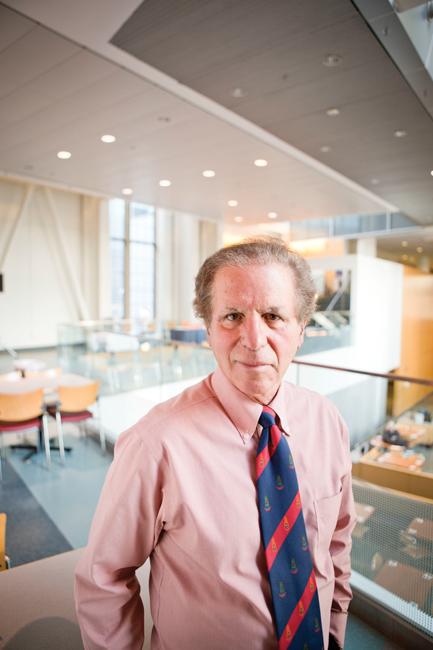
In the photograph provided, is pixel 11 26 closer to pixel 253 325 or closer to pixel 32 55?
pixel 32 55

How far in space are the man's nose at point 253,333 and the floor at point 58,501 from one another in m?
2.09

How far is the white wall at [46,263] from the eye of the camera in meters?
12.1

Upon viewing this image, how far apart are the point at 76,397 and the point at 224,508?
14.0 feet

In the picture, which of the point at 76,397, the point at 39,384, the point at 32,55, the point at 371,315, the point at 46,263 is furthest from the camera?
the point at 371,315

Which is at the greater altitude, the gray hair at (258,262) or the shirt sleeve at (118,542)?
the gray hair at (258,262)

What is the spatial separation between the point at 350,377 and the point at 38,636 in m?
2.75

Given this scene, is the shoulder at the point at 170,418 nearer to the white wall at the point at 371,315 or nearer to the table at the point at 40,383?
the table at the point at 40,383

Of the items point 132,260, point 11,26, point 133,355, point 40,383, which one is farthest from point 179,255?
point 11,26

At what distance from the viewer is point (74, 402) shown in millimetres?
4859

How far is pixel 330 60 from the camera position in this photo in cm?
417

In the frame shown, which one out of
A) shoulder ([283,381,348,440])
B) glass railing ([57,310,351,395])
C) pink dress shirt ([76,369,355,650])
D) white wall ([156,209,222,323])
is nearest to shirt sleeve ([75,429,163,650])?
pink dress shirt ([76,369,355,650])

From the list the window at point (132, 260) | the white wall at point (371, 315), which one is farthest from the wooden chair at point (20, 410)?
the window at point (132, 260)

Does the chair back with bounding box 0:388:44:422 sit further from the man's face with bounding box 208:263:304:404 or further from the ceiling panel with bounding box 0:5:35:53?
the man's face with bounding box 208:263:304:404

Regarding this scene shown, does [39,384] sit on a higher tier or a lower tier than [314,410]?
lower
